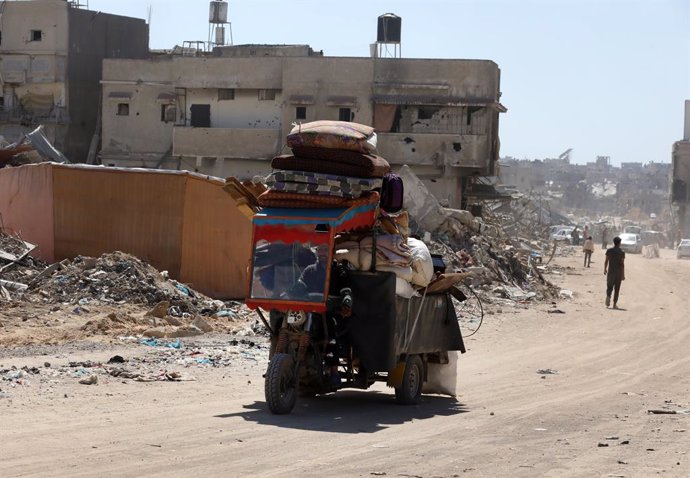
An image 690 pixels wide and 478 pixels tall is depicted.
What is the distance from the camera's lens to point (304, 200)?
1266 centimetres

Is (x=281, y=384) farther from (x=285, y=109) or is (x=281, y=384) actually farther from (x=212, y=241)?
(x=285, y=109)

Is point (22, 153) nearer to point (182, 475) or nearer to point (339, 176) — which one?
point (339, 176)

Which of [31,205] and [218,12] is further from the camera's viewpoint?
[218,12]

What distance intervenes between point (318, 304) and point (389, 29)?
48.2m

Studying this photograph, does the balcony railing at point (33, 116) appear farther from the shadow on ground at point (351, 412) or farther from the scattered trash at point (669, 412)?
the scattered trash at point (669, 412)

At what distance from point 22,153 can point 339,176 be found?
22.8 m

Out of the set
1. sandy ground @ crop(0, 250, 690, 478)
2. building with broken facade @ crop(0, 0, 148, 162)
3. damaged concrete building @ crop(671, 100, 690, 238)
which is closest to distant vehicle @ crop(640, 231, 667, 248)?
damaged concrete building @ crop(671, 100, 690, 238)

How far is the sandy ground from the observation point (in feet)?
31.6

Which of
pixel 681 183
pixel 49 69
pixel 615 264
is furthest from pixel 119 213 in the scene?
pixel 681 183

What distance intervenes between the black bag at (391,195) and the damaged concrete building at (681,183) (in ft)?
282

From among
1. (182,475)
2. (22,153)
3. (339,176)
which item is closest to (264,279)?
(339,176)

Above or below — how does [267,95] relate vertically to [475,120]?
above

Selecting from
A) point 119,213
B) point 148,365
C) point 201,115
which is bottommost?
point 148,365

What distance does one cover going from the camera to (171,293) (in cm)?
2211
